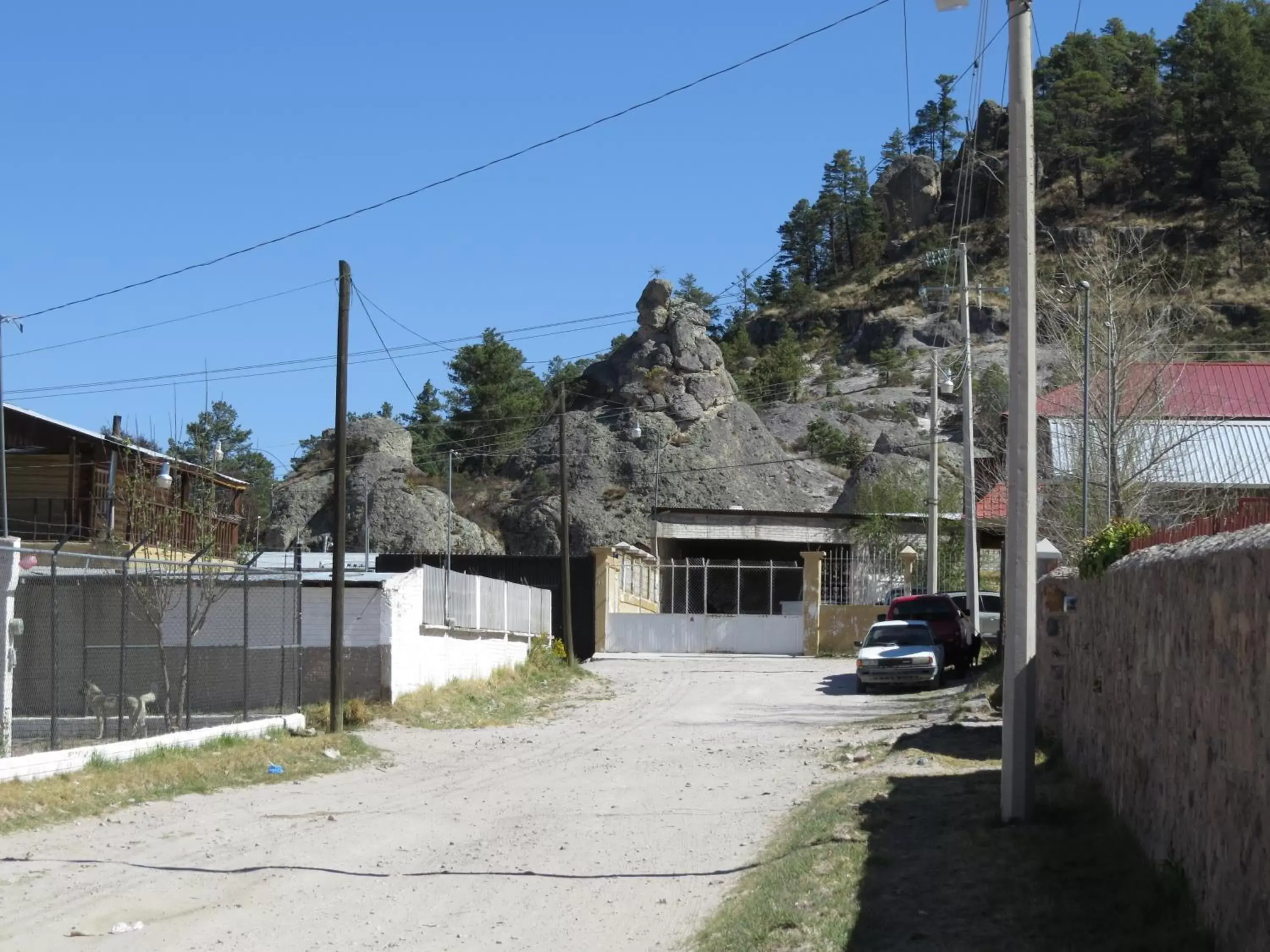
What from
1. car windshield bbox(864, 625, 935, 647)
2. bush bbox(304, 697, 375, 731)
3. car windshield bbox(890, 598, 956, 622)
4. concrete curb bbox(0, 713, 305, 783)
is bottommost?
bush bbox(304, 697, 375, 731)

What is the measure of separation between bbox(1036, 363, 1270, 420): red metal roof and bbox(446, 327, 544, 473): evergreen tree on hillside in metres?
39.2

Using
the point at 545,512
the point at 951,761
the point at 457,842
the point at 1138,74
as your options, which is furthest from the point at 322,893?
the point at 1138,74

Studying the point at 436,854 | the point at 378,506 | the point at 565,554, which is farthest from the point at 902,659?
the point at 378,506

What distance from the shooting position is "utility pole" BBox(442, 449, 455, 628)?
82.3 feet

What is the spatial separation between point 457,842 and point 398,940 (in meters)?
3.63

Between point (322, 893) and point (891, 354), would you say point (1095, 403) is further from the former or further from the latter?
point (891, 354)

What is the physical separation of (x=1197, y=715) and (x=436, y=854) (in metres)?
6.09

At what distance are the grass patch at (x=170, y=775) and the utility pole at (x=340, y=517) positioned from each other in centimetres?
79

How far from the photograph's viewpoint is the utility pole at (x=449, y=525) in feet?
82.3

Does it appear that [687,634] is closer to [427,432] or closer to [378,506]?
[378,506]

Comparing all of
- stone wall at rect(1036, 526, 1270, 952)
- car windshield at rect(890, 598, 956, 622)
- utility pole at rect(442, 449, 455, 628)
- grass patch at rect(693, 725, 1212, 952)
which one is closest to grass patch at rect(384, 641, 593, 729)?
utility pole at rect(442, 449, 455, 628)

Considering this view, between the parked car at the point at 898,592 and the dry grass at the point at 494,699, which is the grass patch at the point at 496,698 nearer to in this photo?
the dry grass at the point at 494,699

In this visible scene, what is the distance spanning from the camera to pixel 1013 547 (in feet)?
35.2

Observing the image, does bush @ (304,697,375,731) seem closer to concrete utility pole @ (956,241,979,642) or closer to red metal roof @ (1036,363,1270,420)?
concrete utility pole @ (956,241,979,642)
